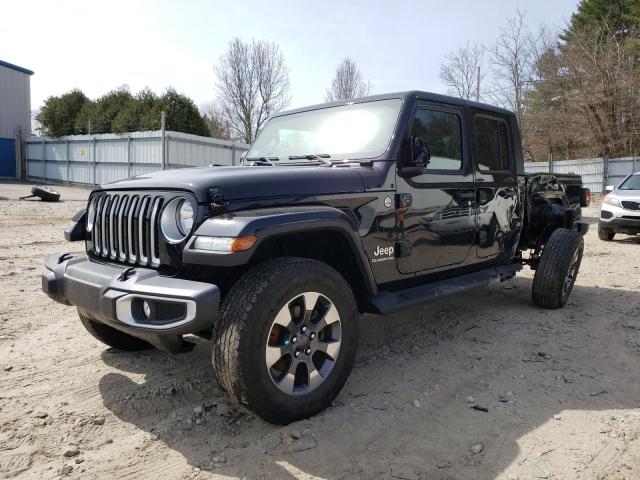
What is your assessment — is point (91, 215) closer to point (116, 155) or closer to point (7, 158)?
point (116, 155)

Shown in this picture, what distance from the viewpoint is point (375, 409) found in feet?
9.54

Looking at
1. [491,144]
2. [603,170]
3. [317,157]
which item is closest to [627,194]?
[491,144]

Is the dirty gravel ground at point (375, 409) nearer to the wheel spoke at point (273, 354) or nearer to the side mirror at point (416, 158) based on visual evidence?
the wheel spoke at point (273, 354)

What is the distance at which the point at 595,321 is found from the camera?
464cm

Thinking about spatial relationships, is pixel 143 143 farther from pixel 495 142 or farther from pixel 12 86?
pixel 495 142

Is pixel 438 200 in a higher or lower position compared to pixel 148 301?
higher

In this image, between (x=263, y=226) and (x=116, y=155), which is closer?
(x=263, y=226)

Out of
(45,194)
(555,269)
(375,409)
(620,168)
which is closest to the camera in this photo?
(375,409)

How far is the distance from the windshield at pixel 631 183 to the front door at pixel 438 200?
27.9 ft

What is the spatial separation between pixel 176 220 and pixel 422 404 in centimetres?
178

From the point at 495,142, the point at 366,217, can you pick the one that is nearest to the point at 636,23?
the point at 495,142

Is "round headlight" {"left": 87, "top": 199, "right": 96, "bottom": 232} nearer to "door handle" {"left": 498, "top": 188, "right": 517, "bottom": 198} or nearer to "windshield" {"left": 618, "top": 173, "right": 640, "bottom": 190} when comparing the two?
"door handle" {"left": 498, "top": 188, "right": 517, "bottom": 198}

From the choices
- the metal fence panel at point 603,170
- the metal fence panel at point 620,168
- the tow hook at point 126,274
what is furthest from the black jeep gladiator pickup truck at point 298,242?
the metal fence panel at point 620,168

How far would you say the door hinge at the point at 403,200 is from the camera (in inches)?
132
